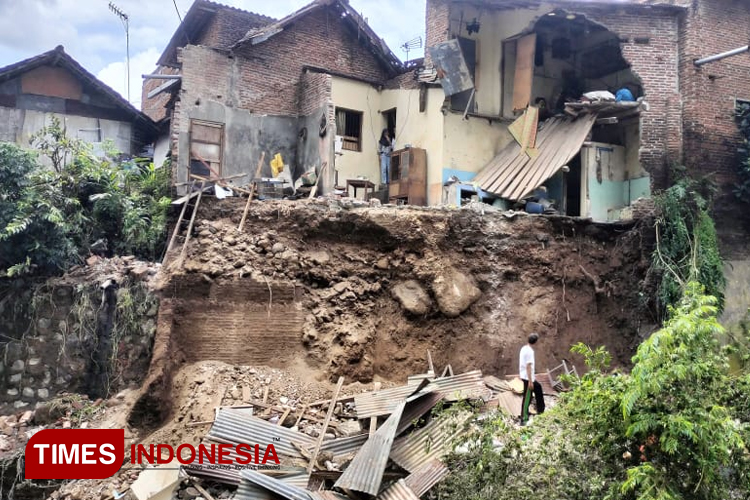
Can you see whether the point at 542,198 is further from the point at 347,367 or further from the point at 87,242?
the point at 87,242

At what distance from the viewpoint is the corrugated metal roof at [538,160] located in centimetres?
1556

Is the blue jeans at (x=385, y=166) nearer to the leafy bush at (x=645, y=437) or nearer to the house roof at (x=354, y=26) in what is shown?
the house roof at (x=354, y=26)

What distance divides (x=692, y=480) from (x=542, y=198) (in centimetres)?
966

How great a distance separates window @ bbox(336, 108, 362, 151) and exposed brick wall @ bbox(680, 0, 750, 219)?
7.82 meters

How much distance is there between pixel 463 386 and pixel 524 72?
8.95 metres

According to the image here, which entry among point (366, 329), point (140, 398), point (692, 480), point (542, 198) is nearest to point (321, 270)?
point (366, 329)

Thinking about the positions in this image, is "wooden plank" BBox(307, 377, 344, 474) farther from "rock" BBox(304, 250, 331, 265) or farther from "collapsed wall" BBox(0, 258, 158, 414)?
"collapsed wall" BBox(0, 258, 158, 414)

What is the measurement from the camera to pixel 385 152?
17812 mm

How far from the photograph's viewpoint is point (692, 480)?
A: 23.8 feet

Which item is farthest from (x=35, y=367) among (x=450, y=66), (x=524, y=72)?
(x=524, y=72)

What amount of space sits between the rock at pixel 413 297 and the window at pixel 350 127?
5.36m

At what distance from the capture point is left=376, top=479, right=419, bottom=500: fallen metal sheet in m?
8.84

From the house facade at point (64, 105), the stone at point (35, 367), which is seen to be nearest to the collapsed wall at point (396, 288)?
the stone at point (35, 367)

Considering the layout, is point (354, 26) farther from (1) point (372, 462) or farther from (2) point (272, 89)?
(1) point (372, 462)
